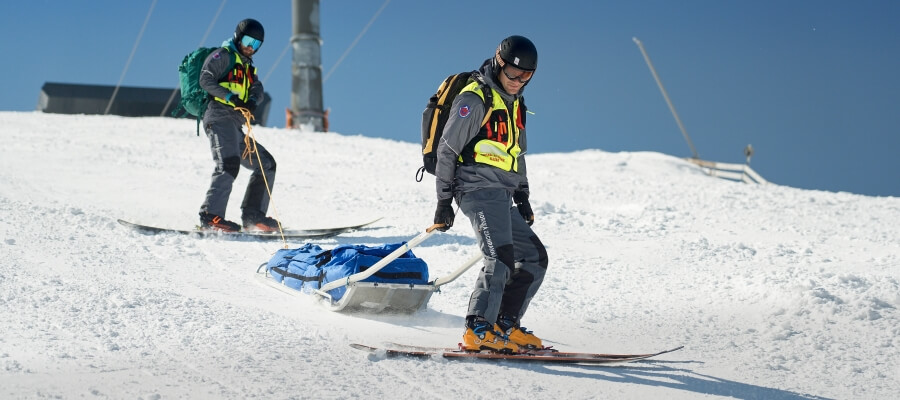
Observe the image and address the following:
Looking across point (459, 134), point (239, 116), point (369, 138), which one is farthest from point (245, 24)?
point (369, 138)

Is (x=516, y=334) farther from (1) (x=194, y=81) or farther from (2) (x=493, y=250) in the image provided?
(1) (x=194, y=81)

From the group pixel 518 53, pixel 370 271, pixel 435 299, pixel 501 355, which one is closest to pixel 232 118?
pixel 435 299

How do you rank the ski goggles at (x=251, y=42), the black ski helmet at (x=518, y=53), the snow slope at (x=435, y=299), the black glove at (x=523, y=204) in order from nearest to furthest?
the snow slope at (x=435, y=299)
the black ski helmet at (x=518, y=53)
the black glove at (x=523, y=204)
the ski goggles at (x=251, y=42)

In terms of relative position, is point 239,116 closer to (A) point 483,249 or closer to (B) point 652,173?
(A) point 483,249

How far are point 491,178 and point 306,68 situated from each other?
26.7 meters

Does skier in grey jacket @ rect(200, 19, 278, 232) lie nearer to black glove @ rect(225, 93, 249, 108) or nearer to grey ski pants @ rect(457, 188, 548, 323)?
black glove @ rect(225, 93, 249, 108)

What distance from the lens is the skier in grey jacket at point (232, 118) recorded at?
9.23m

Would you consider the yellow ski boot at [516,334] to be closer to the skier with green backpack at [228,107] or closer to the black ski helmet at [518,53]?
the black ski helmet at [518,53]

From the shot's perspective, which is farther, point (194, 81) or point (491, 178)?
point (194, 81)

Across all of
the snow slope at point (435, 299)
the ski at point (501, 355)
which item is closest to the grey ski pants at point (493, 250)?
the ski at point (501, 355)

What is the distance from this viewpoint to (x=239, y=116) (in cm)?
955

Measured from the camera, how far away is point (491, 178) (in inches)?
198

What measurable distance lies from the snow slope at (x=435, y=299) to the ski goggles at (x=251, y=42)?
2.19 meters

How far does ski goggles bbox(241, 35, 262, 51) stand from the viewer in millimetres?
9336
